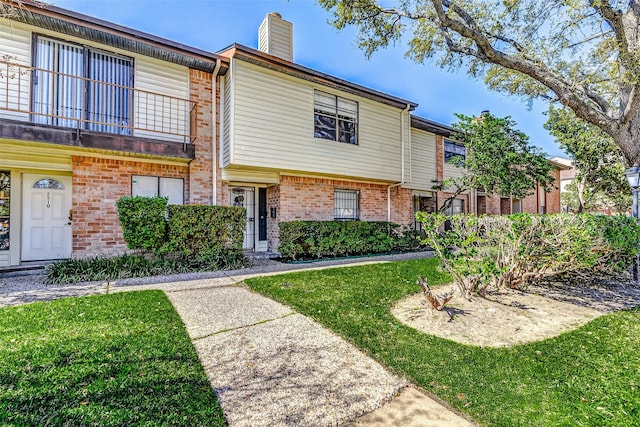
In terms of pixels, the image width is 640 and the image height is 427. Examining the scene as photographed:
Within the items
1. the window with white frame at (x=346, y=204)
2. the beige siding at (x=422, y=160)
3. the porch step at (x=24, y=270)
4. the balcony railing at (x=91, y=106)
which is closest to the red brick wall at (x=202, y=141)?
the balcony railing at (x=91, y=106)

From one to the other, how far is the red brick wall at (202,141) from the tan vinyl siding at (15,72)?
11.0 feet

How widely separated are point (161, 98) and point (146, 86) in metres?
0.42

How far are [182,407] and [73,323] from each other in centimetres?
245

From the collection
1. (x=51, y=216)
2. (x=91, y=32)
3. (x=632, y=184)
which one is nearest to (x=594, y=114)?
(x=632, y=184)

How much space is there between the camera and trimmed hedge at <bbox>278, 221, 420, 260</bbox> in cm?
916

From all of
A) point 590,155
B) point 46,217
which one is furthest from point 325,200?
point 590,155

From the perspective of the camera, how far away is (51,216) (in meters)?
7.84

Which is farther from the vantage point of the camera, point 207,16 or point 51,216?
point 207,16

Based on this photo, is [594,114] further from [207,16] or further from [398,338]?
[207,16]

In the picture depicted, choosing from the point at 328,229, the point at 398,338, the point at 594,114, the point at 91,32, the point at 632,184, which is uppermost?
the point at 91,32

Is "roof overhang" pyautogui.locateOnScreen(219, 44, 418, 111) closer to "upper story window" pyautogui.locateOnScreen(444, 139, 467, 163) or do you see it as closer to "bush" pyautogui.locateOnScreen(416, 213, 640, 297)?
"upper story window" pyautogui.locateOnScreen(444, 139, 467, 163)

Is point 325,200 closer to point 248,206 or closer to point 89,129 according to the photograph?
point 248,206

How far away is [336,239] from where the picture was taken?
9.79 metres

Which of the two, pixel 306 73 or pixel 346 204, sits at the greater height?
pixel 306 73
